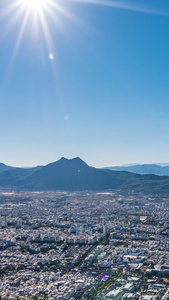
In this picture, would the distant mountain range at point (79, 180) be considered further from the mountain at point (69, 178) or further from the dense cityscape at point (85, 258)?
the dense cityscape at point (85, 258)

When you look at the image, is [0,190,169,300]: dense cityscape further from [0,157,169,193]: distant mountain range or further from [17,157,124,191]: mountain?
[17,157,124,191]: mountain

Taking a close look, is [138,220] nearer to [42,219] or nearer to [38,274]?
[42,219]

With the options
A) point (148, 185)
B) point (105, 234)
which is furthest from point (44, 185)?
point (105, 234)

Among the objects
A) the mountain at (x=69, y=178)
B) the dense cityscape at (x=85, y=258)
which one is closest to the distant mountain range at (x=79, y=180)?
the mountain at (x=69, y=178)

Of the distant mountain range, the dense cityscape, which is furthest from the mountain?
the dense cityscape

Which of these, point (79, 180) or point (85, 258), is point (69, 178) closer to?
point (79, 180)

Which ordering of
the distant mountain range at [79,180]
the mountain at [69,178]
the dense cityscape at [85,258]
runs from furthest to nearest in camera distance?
the mountain at [69,178] → the distant mountain range at [79,180] → the dense cityscape at [85,258]

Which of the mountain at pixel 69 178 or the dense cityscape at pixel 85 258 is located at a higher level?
the mountain at pixel 69 178
